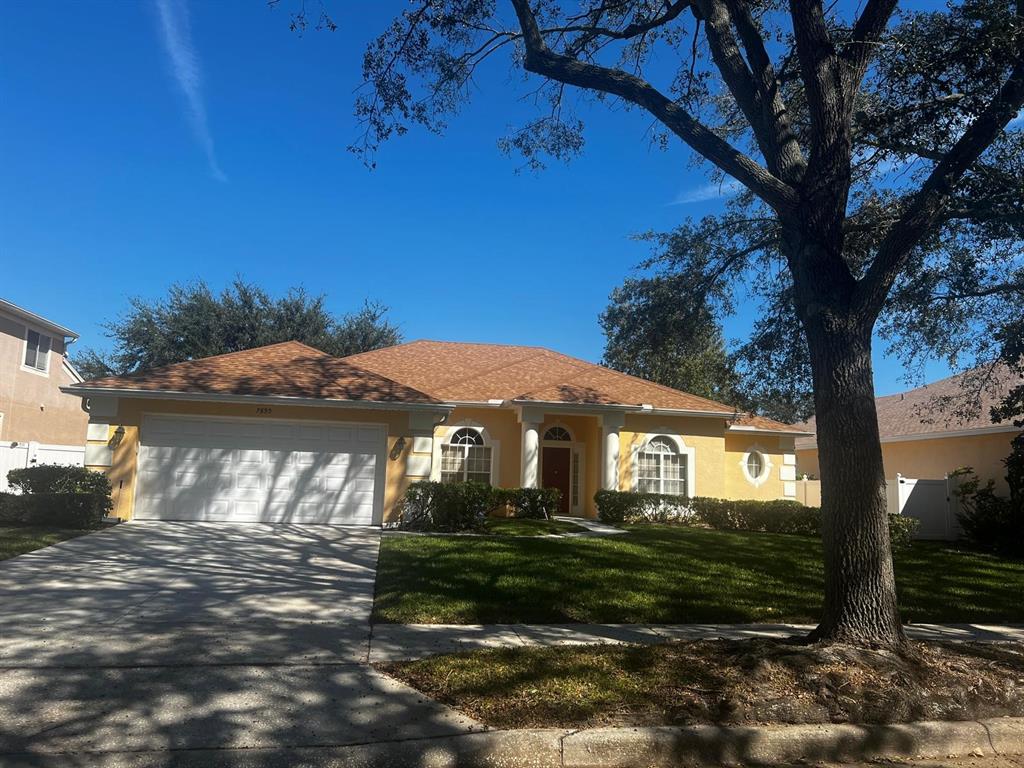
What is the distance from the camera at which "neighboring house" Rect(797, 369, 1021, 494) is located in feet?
61.8

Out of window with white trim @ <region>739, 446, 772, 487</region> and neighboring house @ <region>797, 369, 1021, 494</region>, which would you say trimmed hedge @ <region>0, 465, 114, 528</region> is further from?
neighboring house @ <region>797, 369, 1021, 494</region>

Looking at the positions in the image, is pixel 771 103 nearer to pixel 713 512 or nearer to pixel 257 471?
pixel 257 471

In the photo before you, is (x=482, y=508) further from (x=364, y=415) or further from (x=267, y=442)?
(x=267, y=442)

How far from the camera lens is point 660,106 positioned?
756cm

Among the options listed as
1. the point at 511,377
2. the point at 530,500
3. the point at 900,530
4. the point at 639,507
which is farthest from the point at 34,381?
the point at 900,530

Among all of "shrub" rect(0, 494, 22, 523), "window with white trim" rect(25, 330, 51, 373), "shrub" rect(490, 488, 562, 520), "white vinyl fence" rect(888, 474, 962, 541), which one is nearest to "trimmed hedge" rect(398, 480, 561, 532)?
"shrub" rect(490, 488, 562, 520)

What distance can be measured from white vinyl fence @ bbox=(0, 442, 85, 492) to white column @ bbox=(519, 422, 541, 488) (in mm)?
10529

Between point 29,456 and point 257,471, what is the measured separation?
25.5ft

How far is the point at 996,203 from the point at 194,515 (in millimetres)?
14103

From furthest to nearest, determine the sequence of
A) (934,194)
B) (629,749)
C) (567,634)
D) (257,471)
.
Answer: (257,471) → (567,634) → (934,194) → (629,749)

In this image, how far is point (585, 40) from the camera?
391 inches

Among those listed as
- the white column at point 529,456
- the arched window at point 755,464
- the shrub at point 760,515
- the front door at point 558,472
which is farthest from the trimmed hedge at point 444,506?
the arched window at point 755,464

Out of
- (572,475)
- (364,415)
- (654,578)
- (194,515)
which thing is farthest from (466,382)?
(654,578)

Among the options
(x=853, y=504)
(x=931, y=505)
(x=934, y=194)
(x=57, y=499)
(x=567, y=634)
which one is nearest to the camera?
(x=853, y=504)
